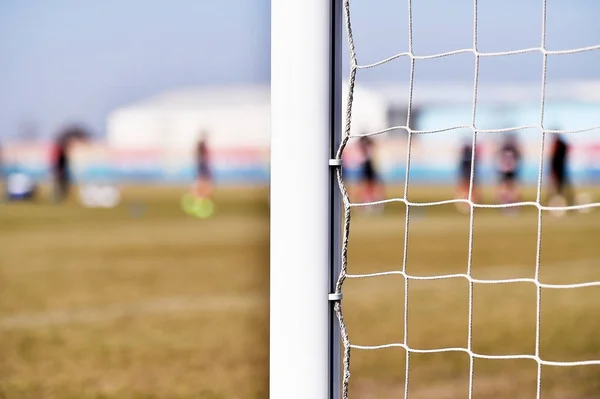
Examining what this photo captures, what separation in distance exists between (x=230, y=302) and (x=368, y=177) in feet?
7.42

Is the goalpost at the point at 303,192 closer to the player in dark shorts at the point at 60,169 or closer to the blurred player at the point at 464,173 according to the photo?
the blurred player at the point at 464,173

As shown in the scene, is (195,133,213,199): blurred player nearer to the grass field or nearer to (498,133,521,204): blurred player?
the grass field

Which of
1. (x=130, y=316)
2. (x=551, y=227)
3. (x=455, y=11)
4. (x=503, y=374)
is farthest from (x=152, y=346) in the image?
(x=455, y=11)

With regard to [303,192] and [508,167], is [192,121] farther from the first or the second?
[303,192]

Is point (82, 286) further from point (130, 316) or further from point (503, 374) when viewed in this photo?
point (503, 374)

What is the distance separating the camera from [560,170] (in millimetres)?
8570

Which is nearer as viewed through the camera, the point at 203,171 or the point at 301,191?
the point at 301,191

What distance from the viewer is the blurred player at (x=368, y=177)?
8352 mm

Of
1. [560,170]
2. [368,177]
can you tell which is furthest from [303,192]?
[560,170]

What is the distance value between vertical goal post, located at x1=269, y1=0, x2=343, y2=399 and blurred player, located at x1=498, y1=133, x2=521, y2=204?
27.4ft

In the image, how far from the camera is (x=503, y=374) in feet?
18.0

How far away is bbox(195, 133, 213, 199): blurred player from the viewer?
28.9 ft

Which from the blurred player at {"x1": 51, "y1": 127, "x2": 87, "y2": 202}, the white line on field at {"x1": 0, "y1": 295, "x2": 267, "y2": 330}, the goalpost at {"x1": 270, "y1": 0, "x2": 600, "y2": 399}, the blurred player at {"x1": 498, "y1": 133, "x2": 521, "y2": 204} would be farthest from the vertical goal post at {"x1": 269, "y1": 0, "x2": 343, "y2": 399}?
the blurred player at {"x1": 51, "y1": 127, "x2": 87, "y2": 202}

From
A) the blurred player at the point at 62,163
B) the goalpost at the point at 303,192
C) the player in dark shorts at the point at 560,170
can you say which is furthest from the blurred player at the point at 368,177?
the goalpost at the point at 303,192
